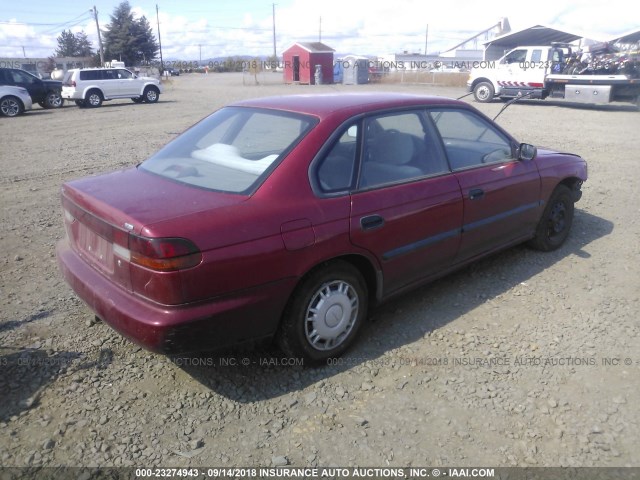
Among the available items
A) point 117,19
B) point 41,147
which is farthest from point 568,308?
point 117,19

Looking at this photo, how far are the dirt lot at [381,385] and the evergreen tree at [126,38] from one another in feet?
220

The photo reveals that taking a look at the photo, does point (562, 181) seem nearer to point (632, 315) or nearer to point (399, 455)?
point (632, 315)

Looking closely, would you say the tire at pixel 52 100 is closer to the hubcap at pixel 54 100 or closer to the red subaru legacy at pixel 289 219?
the hubcap at pixel 54 100

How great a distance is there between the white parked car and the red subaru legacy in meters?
17.8

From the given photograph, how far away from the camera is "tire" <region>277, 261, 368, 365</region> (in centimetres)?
295

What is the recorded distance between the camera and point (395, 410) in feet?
9.30

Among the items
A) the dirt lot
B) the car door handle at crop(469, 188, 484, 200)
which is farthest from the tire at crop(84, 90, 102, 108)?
the car door handle at crop(469, 188, 484, 200)

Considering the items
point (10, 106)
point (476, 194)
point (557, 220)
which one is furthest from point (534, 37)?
point (476, 194)

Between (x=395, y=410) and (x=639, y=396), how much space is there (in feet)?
4.66

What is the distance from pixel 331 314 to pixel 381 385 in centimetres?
52

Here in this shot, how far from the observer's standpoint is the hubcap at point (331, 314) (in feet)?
9.99

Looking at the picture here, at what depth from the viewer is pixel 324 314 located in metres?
3.09

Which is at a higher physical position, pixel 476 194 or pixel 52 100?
pixel 52 100

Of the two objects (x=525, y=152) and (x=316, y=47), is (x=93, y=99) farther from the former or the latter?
(x=316, y=47)
